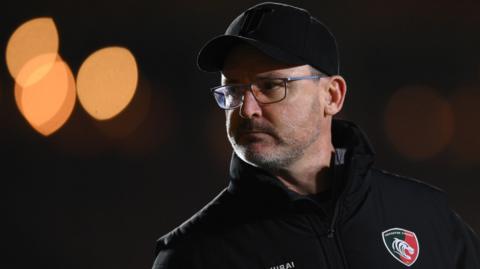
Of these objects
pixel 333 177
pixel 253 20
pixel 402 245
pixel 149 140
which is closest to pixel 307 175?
pixel 333 177

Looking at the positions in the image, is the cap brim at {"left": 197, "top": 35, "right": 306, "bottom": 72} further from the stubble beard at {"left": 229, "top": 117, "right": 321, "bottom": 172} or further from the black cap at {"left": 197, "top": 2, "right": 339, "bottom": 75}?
the stubble beard at {"left": 229, "top": 117, "right": 321, "bottom": 172}

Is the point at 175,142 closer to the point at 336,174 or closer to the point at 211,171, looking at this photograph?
the point at 211,171

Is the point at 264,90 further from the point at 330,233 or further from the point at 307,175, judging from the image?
the point at 330,233

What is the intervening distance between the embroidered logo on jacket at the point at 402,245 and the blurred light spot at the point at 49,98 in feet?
14.4

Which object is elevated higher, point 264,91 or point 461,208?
point 264,91

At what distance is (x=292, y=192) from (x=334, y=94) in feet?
1.06

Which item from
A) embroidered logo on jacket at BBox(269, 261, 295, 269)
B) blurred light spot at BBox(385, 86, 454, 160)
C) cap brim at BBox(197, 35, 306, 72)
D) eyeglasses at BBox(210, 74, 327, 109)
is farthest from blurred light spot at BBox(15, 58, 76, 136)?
embroidered logo on jacket at BBox(269, 261, 295, 269)

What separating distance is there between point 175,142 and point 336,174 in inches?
149

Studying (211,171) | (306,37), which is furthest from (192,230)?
(211,171)

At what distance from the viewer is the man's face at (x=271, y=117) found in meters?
1.49

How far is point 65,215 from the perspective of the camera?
493cm

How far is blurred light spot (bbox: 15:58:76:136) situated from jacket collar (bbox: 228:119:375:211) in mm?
4195

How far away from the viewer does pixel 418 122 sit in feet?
17.7

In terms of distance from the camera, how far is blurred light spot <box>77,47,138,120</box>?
218 inches
